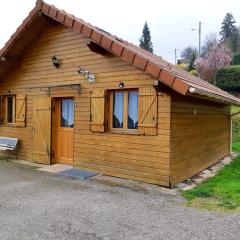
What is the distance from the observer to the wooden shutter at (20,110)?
11.0 meters

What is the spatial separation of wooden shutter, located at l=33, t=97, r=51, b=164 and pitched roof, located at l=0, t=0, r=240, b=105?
1.87 meters

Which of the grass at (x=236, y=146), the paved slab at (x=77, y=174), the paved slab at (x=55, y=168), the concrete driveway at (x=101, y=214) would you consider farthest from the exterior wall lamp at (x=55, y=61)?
the grass at (x=236, y=146)

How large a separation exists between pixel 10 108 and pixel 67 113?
299 cm

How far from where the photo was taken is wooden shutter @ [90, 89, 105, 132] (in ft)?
28.8

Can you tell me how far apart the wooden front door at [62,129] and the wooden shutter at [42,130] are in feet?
0.51

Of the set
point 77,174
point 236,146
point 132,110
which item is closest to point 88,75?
point 132,110

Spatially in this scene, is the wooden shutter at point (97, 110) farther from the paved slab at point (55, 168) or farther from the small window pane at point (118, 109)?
the paved slab at point (55, 168)

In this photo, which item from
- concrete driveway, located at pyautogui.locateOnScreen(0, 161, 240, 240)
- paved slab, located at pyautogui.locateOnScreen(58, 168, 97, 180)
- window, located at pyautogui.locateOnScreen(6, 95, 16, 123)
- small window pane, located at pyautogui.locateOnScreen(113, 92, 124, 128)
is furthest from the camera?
window, located at pyautogui.locateOnScreen(6, 95, 16, 123)

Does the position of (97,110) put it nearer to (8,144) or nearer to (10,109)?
(8,144)

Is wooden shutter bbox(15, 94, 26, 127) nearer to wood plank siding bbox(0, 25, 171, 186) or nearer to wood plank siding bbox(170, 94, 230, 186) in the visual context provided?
wood plank siding bbox(0, 25, 171, 186)

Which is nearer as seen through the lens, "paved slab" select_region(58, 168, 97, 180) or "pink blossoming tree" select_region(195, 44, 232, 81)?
"paved slab" select_region(58, 168, 97, 180)

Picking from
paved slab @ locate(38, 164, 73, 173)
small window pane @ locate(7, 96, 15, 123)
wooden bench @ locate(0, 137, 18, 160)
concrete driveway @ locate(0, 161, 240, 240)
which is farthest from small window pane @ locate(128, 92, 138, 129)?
small window pane @ locate(7, 96, 15, 123)

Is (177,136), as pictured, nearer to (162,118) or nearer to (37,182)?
(162,118)

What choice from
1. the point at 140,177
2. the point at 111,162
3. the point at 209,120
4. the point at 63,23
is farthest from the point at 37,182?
the point at 209,120
